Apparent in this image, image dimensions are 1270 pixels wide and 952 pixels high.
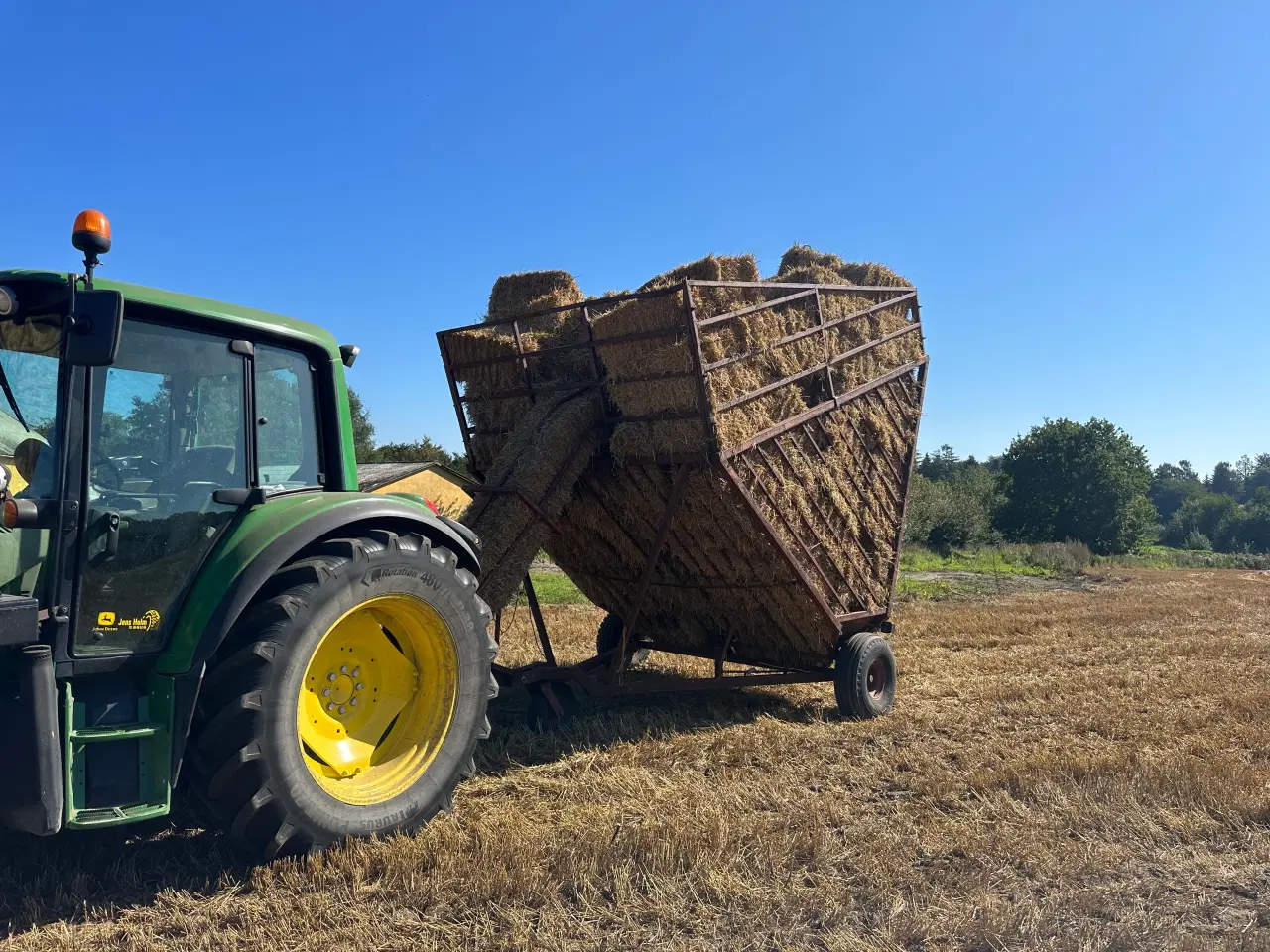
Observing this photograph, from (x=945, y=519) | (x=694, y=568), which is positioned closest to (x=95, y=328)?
(x=694, y=568)

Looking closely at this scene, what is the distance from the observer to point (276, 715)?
3637 millimetres

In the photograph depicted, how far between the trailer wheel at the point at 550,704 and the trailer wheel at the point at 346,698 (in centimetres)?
183

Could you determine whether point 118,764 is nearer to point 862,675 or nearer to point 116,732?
point 116,732

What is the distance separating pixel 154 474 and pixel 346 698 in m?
1.36

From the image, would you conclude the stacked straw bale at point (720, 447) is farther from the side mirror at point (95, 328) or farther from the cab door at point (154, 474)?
the side mirror at point (95, 328)

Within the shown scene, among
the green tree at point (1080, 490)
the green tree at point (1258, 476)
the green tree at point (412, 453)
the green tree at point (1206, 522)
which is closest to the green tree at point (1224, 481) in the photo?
the green tree at point (1258, 476)

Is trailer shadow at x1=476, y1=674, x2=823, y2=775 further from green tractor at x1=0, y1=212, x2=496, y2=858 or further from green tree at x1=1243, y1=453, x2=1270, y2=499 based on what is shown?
green tree at x1=1243, y1=453, x2=1270, y2=499

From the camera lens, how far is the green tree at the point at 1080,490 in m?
37.6

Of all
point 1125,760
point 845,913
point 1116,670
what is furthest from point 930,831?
point 1116,670

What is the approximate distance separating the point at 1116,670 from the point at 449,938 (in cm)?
798

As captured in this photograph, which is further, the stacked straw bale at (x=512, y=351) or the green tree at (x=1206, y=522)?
the green tree at (x=1206, y=522)

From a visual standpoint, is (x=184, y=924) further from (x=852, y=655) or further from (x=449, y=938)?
(x=852, y=655)

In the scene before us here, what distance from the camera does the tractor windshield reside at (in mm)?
3380

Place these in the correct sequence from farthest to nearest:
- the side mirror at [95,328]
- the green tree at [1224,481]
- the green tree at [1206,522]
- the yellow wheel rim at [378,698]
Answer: the green tree at [1224,481]
the green tree at [1206,522]
the yellow wheel rim at [378,698]
the side mirror at [95,328]
